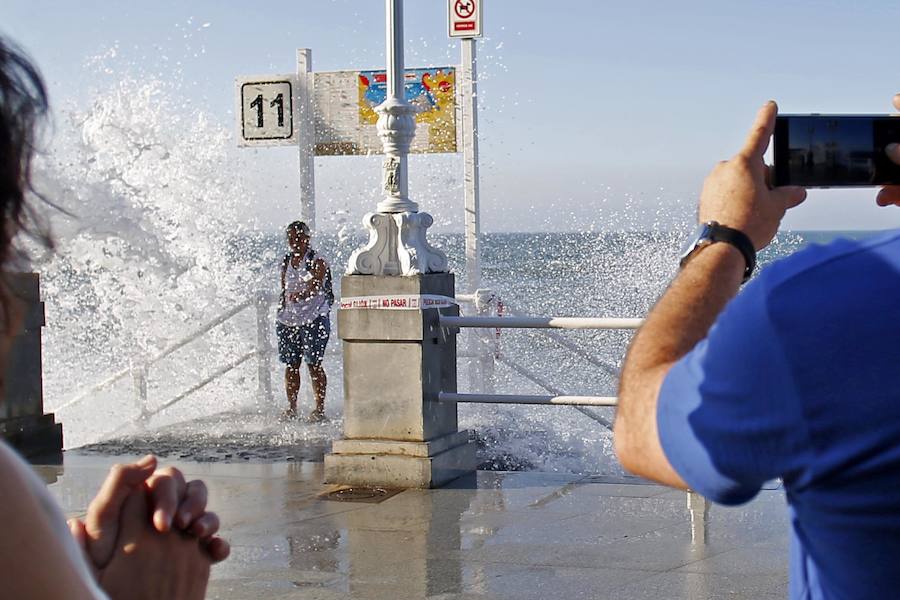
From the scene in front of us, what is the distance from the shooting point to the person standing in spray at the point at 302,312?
11.6 meters

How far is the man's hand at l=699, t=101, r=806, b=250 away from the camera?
1785 millimetres

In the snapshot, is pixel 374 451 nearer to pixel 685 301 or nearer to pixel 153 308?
pixel 685 301

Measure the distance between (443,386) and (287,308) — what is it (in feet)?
12.9

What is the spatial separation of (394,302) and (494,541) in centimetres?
191

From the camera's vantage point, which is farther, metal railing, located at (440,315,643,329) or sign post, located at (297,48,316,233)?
sign post, located at (297,48,316,233)

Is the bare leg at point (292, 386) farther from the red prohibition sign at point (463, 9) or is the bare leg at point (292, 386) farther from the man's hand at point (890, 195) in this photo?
the man's hand at point (890, 195)

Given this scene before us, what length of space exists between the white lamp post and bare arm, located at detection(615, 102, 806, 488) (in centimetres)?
608

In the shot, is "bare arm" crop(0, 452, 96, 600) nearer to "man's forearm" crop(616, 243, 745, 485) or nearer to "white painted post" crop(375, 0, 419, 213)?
"man's forearm" crop(616, 243, 745, 485)

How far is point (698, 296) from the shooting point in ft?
5.55

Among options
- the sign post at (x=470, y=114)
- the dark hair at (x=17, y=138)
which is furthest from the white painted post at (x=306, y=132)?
the dark hair at (x=17, y=138)

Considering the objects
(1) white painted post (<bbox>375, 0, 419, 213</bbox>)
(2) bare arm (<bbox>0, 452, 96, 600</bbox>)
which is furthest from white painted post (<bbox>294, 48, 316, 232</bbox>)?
(2) bare arm (<bbox>0, 452, 96, 600</bbox>)

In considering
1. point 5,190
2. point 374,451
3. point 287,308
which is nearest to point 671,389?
point 5,190

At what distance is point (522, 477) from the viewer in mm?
8125

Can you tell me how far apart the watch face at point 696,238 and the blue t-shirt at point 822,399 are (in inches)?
12.0
